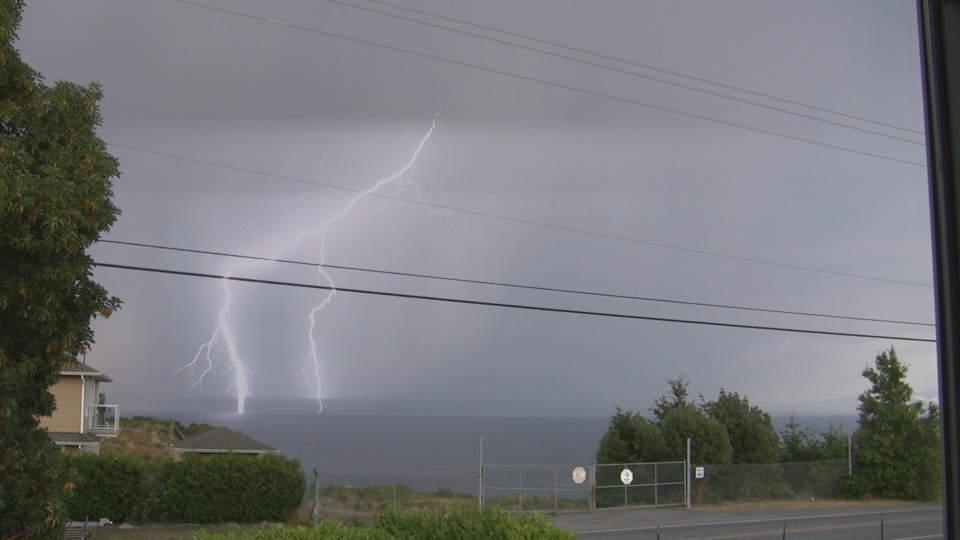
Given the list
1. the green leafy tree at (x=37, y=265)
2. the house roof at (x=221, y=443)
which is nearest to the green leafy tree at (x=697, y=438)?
the house roof at (x=221, y=443)

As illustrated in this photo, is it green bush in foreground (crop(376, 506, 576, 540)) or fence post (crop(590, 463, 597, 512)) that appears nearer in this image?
green bush in foreground (crop(376, 506, 576, 540))

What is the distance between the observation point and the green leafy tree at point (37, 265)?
6238 millimetres

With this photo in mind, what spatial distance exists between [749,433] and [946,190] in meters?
26.3

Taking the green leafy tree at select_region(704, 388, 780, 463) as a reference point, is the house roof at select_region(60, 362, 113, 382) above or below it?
above

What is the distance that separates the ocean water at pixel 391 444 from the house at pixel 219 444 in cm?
20

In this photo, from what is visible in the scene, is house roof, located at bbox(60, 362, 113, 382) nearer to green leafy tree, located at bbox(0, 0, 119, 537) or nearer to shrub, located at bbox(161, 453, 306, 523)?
shrub, located at bbox(161, 453, 306, 523)

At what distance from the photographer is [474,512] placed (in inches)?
192

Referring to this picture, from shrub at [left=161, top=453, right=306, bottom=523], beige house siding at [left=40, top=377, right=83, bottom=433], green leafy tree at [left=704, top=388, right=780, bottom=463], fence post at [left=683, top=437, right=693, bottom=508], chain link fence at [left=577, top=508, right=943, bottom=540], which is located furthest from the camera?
green leafy tree at [left=704, top=388, right=780, bottom=463]

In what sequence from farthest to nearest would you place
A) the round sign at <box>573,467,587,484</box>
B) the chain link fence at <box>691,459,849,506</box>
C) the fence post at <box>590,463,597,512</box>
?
the chain link fence at <box>691,459,849,506</box> → the fence post at <box>590,463,597,512</box> → the round sign at <box>573,467,587,484</box>

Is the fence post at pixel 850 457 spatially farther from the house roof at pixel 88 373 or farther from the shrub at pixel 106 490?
the house roof at pixel 88 373

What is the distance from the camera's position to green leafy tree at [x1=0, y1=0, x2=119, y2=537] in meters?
6.24

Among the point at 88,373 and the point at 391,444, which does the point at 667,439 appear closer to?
the point at 391,444

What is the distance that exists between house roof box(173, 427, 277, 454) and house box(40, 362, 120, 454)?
2.01 metres

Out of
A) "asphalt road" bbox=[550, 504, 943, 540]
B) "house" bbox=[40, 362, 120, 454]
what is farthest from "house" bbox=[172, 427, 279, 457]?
"asphalt road" bbox=[550, 504, 943, 540]
